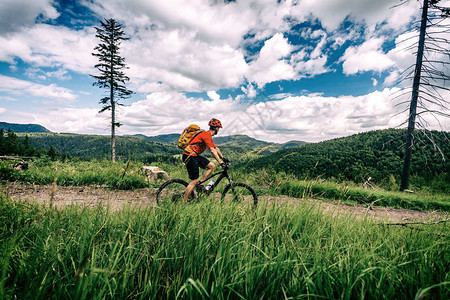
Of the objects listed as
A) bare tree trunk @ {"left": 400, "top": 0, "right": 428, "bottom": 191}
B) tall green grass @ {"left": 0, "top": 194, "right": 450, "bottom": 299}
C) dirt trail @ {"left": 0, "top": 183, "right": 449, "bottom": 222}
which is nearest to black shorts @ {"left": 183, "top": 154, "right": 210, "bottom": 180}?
dirt trail @ {"left": 0, "top": 183, "right": 449, "bottom": 222}

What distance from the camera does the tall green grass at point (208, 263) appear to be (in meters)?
1.16

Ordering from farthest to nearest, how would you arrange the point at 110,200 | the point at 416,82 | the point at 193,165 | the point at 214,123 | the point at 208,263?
the point at 416,82 → the point at 214,123 → the point at 193,165 → the point at 110,200 → the point at 208,263

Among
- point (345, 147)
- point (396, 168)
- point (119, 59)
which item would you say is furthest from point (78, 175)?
point (345, 147)

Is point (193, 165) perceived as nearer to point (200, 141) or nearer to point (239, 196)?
point (200, 141)

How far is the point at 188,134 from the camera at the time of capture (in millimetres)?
5246

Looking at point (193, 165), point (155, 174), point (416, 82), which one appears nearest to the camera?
point (193, 165)

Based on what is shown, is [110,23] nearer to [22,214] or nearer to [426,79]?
[22,214]

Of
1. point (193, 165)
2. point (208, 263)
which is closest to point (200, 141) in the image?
point (193, 165)

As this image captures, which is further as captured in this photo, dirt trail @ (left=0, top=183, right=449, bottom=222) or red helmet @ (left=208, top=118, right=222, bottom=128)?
red helmet @ (left=208, top=118, right=222, bottom=128)

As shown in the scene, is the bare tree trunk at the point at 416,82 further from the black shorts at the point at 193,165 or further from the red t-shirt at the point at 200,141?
the black shorts at the point at 193,165

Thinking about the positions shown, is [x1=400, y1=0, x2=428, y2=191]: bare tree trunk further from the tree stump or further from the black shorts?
the tree stump

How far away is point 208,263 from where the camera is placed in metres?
1.44

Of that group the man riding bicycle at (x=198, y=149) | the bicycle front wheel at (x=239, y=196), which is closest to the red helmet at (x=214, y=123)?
the man riding bicycle at (x=198, y=149)

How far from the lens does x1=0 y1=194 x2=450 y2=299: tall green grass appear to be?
1.16 metres
